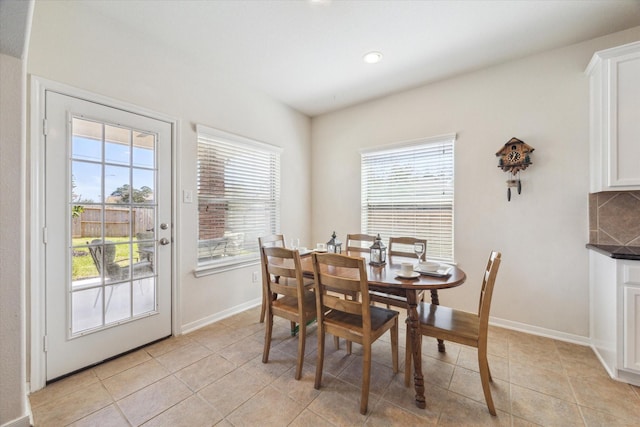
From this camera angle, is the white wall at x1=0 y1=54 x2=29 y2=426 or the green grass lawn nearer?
the white wall at x1=0 y1=54 x2=29 y2=426

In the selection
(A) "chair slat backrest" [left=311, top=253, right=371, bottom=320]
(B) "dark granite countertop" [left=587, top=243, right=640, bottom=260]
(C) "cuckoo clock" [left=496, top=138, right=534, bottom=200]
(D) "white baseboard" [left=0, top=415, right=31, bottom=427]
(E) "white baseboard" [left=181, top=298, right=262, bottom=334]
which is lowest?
(E) "white baseboard" [left=181, top=298, right=262, bottom=334]

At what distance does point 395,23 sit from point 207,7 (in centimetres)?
148

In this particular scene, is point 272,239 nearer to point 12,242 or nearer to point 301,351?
point 301,351

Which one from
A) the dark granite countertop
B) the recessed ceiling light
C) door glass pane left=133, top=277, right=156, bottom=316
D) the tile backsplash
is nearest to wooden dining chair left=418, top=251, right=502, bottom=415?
the dark granite countertop

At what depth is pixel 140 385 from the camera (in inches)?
71.8

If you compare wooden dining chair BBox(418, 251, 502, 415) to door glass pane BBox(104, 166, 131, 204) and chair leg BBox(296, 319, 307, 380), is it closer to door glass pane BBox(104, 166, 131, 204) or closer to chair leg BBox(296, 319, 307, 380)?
chair leg BBox(296, 319, 307, 380)

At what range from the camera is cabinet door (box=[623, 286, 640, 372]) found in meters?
1.76

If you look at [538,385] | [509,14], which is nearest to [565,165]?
[509,14]

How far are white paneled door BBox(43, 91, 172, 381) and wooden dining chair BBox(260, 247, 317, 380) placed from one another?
112 centimetres

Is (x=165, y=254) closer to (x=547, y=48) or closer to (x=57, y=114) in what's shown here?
(x=57, y=114)

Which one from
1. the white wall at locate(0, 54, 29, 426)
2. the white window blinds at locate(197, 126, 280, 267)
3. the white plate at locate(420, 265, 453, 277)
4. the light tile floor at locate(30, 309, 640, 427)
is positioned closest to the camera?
the white wall at locate(0, 54, 29, 426)

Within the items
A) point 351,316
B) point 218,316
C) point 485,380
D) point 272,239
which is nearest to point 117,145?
point 272,239

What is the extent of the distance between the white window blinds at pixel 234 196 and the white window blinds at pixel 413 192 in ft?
4.37

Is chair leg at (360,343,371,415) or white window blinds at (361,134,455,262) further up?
white window blinds at (361,134,455,262)
